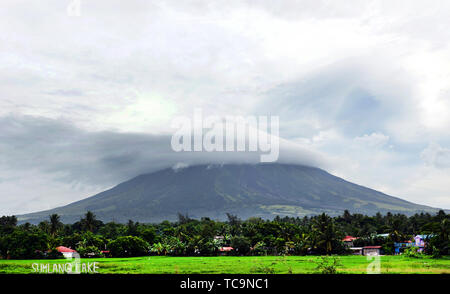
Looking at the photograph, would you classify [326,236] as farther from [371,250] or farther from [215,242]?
[215,242]

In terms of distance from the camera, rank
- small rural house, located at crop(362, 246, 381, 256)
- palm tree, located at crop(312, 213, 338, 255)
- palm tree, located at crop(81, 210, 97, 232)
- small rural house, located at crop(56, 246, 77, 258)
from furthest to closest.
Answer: palm tree, located at crop(81, 210, 97, 232)
small rural house, located at crop(362, 246, 381, 256)
palm tree, located at crop(312, 213, 338, 255)
small rural house, located at crop(56, 246, 77, 258)

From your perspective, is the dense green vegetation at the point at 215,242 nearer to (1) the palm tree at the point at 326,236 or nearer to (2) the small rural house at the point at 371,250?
(1) the palm tree at the point at 326,236

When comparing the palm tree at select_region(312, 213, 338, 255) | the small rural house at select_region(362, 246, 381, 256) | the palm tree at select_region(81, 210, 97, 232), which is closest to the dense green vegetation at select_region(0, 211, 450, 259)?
the palm tree at select_region(312, 213, 338, 255)

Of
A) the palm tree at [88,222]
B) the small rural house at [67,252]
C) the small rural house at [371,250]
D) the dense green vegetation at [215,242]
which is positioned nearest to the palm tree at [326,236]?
the dense green vegetation at [215,242]

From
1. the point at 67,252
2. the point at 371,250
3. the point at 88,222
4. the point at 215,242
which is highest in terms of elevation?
the point at 88,222

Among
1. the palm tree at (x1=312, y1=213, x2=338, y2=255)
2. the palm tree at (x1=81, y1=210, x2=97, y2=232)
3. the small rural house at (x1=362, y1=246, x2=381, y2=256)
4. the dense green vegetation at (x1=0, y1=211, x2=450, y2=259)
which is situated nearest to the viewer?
the dense green vegetation at (x1=0, y1=211, x2=450, y2=259)

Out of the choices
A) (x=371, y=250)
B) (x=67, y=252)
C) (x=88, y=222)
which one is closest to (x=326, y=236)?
(x=371, y=250)

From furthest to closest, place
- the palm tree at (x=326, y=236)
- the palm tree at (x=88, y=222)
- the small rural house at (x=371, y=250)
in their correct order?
1. the palm tree at (x=88, y=222)
2. the small rural house at (x=371, y=250)
3. the palm tree at (x=326, y=236)

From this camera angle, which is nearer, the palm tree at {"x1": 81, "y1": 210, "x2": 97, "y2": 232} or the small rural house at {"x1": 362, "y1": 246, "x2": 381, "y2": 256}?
the small rural house at {"x1": 362, "y1": 246, "x2": 381, "y2": 256}

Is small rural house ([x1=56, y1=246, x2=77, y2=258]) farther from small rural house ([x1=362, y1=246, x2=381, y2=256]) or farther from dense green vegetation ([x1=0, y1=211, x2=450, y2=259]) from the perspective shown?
small rural house ([x1=362, y1=246, x2=381, y2=256])
